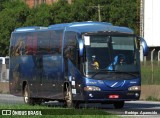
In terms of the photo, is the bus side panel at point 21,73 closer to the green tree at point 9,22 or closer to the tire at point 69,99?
the tire at point 69,99

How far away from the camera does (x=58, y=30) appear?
97.5ft

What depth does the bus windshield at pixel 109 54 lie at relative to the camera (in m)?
27.7

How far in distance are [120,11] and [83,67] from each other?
59540mm

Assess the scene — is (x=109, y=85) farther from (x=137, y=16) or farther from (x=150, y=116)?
(x=137, y=16)

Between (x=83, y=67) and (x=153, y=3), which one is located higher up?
(x=83, y=67)

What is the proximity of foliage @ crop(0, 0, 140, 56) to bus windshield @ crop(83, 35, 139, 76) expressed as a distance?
5816 cm

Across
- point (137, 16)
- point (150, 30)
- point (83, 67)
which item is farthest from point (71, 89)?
point (137, 16)

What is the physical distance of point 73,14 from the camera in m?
88.0

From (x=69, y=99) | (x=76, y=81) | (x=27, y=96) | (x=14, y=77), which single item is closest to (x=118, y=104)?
(x=69, y=99)

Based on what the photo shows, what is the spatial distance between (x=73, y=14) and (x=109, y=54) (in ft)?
198

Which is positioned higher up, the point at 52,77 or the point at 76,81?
the point at 76,81

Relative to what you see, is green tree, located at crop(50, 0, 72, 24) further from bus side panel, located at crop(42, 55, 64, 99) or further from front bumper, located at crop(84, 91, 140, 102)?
front bumper, located at crop(84, 91, 140, 102)

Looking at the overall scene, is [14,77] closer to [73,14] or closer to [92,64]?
[92,64]

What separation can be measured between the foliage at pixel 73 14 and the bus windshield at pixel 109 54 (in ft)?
191
